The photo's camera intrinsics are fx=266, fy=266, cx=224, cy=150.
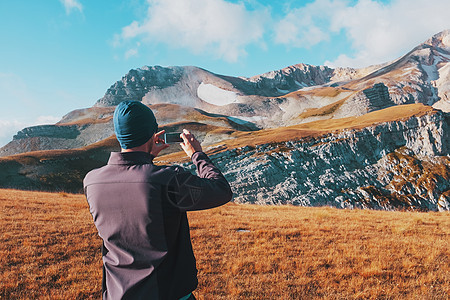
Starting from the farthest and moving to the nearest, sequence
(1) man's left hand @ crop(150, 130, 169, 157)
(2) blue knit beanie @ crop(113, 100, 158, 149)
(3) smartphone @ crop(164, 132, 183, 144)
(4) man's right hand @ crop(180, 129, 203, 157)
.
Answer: (3) smartphone @ crop(164, 132, 183, 144)
(4) man's right hand @ crop(180, 129, 203, 157)
(1) man's left hand @ crop(150, 130, 169, 157)
(2) blue knit beanie @ crop(113, 100, 158, 149)

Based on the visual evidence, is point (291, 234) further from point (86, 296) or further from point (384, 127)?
point (384, 127)

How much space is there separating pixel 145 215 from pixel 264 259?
24.9 ft

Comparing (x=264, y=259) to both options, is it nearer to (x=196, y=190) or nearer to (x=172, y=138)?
(x=172, y=138)

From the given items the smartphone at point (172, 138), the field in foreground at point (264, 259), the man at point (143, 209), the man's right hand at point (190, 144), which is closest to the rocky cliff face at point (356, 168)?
the field in foreground at point (264, 259)

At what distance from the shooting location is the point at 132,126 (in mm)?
2758

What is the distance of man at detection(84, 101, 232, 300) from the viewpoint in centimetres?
254

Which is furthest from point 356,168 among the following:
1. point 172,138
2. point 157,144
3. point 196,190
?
point 196,190

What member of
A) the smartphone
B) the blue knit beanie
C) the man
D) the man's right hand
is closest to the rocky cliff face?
the smartphone

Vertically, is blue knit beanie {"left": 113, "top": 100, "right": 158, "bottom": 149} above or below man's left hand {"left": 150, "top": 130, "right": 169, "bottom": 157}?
above

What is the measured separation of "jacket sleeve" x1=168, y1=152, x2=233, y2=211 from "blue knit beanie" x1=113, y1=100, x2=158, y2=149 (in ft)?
1.80

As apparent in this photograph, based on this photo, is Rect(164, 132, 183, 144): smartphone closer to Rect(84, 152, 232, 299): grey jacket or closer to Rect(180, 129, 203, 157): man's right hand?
Rect(180, 129, 203, 157): man's right hand

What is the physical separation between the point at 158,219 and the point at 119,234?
0.47m

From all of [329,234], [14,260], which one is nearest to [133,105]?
[14,260]

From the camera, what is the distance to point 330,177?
66.7m
